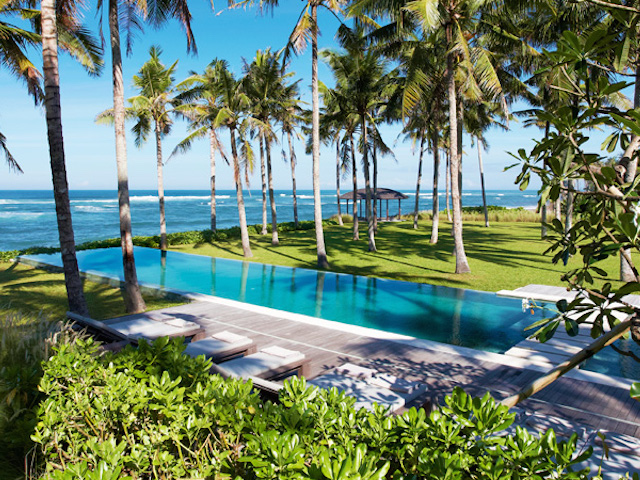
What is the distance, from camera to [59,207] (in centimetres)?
722

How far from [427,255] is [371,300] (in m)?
6.28

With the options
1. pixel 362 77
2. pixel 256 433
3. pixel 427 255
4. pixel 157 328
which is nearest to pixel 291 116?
pixel 362 77

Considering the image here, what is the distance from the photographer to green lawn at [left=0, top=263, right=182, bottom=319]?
924cm

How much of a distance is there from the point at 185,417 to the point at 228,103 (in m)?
15.5

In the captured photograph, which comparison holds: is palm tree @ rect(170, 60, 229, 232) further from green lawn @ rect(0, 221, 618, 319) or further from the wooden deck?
the wooden deck

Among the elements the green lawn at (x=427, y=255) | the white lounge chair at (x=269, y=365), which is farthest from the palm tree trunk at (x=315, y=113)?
the white lounge chair at (x=269, y=365)

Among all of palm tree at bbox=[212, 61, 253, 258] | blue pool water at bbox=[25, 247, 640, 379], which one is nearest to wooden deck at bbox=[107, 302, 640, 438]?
blue pool water at bbox=[25, 247, 640, 379]

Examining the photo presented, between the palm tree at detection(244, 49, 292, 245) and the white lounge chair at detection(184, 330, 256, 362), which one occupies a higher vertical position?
the palm tree at detection(244, 49, 292, 245)

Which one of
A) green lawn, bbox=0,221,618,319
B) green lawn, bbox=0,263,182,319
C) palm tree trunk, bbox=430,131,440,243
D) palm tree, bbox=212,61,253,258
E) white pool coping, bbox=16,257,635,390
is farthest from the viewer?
palm tree trunk, bbox=430,131,440,243

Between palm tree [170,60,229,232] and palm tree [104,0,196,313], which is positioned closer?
palm tree [104,0,196,313]

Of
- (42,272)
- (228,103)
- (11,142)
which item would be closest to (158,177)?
(228,103)

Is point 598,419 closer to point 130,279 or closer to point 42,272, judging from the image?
point 130,279

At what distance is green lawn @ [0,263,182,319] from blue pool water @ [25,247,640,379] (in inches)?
64.2

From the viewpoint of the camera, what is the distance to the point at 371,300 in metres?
10.9
